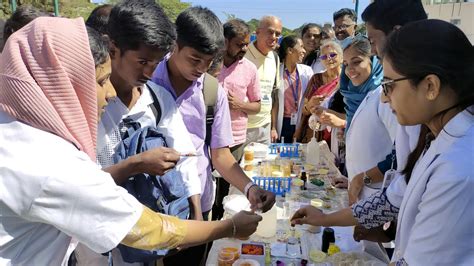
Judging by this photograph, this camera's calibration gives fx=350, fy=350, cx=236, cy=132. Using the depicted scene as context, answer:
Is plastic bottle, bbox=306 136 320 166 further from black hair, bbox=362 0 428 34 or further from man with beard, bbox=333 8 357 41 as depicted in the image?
man with beard, bbox=333 8 357 41

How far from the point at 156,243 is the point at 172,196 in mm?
393

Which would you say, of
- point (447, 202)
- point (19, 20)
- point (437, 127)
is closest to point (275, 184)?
point (437, 127)

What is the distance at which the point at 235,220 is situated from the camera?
1457mm

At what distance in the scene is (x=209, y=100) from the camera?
2.03 metres

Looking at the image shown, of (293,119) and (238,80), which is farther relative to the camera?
(293,119)

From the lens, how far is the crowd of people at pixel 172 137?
2.83 feet

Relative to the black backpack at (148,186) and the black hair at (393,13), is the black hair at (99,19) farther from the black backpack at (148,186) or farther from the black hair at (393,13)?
the black hair at (393,13)

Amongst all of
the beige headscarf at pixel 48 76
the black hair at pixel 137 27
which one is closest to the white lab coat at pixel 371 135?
the black hair at pixel 137 27

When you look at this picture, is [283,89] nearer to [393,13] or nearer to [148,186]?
[393,13]

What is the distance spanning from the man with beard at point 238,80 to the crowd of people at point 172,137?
4.16 feet

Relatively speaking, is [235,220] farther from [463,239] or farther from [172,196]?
[463,239]

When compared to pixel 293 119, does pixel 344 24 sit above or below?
above

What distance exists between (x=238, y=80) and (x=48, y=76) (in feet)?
8.95

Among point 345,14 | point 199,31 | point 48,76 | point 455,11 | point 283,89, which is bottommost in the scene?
point 283,89
